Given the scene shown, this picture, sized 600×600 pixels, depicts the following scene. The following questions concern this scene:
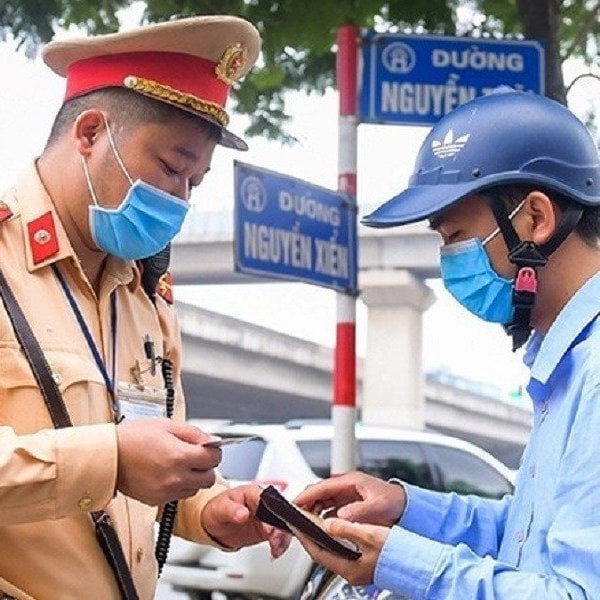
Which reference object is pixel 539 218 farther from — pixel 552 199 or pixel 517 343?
pixel 517 343

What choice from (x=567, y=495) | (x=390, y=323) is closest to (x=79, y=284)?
(x=567, y=495)

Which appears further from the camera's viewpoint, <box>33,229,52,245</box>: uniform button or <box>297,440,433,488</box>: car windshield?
<box>297,440,433,488</box>: car windshield

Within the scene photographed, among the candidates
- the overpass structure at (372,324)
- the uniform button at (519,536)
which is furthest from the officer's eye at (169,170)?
the overpass structure at (372,324)

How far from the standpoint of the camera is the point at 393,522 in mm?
2596

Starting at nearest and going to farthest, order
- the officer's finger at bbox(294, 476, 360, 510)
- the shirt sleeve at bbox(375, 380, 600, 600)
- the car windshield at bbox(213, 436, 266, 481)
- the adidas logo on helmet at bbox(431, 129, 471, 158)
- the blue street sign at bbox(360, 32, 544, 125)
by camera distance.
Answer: the shirt sleeve at bbox(375, 380, 600, 600)
the adidas logo on helmet at bbox(431, 129, 471, 158)
the officer's finger at bbox(294, 476, 360, 510)
the blue street sign at bbox(360, 32, 544, 125)
the car windshield at bbox(213, 436, 266, 481)

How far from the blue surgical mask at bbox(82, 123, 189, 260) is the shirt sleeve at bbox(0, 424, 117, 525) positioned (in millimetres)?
540

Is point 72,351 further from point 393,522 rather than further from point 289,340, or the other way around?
point 289,340

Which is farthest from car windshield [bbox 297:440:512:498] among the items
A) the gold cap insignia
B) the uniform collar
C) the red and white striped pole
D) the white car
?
the uniform collar

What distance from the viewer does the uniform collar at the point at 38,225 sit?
2.47 m

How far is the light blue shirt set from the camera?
192 centimetres

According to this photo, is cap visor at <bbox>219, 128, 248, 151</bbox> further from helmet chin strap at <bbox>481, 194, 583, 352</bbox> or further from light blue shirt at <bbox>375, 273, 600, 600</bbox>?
light blue shirt at <bbox>375, 273, 600, 600</bbox>

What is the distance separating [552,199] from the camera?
7.53 feet

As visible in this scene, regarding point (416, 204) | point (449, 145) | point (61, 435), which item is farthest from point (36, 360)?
point (449, 145)

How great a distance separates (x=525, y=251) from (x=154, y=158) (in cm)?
90
